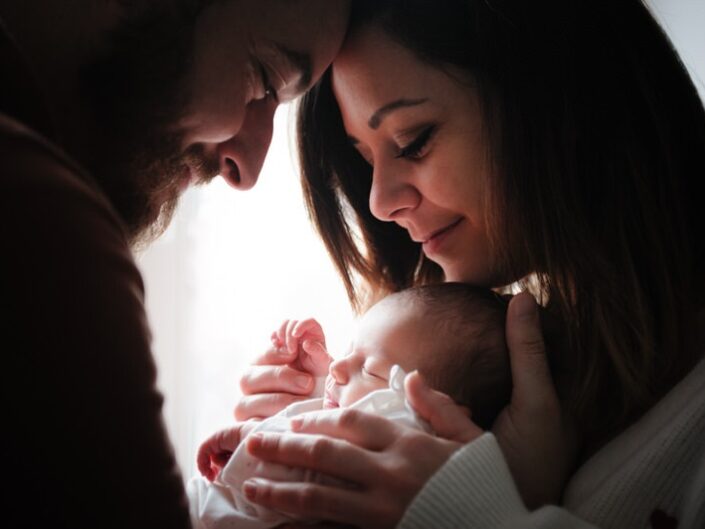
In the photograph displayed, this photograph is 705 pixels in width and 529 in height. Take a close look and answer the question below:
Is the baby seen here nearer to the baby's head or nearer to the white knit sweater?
the baby's head

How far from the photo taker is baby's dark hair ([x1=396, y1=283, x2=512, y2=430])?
1135 mm

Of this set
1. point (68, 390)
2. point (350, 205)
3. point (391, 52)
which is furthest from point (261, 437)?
point (350, 205)

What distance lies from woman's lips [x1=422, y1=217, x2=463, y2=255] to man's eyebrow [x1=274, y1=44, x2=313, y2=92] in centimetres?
40

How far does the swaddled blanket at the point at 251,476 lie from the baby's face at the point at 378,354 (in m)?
0.06

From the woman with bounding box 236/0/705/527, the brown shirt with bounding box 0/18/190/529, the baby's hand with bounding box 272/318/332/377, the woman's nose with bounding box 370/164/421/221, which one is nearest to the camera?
the brown shirt with bounding box 0/18/190/529

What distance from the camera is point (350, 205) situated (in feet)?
5.53

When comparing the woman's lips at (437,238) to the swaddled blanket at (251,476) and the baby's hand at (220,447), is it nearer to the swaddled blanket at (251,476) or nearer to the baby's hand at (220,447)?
the swaddled blanket at (251,476)

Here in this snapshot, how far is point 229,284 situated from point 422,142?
135 cm

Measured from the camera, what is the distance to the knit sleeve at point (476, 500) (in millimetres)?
790

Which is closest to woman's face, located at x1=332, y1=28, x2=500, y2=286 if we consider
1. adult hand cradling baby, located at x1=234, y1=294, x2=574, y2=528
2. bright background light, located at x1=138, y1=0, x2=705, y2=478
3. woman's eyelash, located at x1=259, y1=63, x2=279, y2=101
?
woman's eyelash, located at x1=259, y1=63, x2=279, y2=101

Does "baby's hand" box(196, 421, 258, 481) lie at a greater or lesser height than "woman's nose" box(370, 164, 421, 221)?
lesser

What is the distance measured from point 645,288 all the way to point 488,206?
30 cm

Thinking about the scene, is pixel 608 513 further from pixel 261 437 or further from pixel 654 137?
pixel 654 137

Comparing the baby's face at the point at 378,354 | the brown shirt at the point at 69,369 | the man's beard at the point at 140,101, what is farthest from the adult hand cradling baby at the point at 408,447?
the man's beard at the point at 140,101
